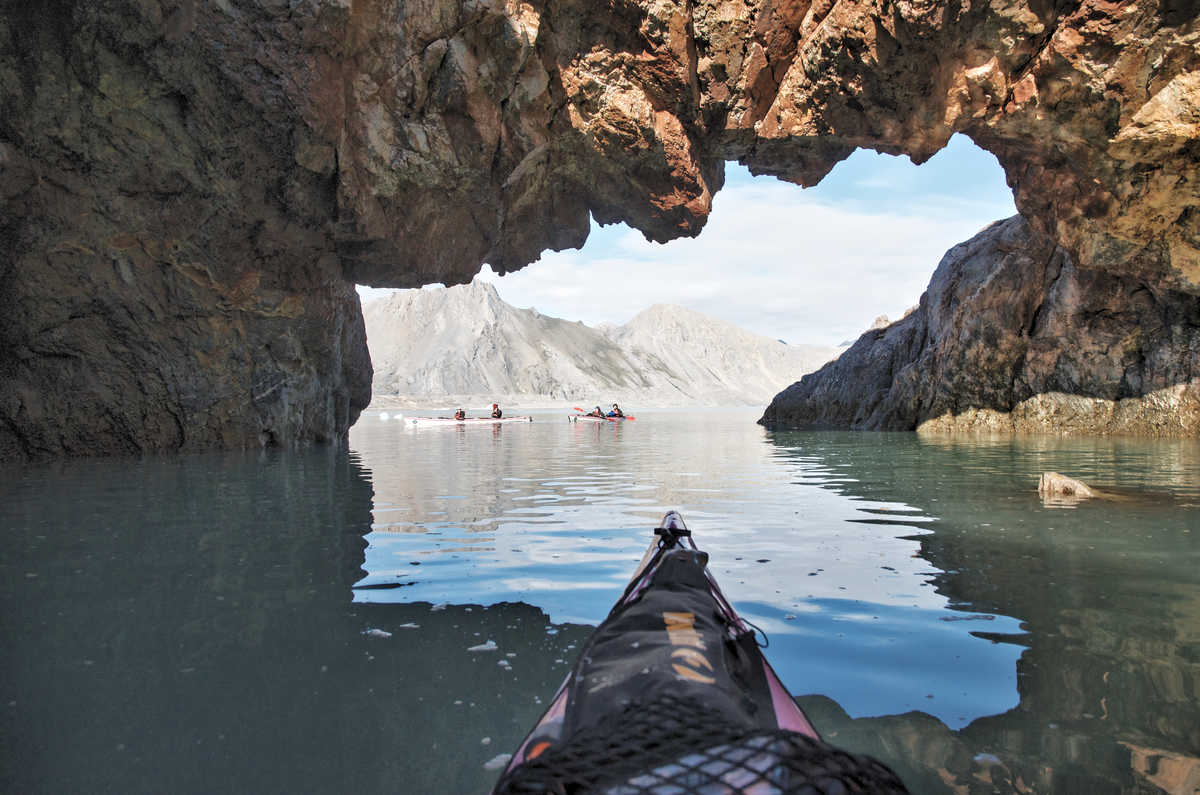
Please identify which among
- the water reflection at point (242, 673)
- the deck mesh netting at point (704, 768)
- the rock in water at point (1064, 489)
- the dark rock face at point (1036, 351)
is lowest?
the water reflection at point (242, 673)

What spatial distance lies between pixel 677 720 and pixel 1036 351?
27317 millimetres

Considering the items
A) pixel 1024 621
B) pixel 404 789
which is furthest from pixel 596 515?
pixel 404 789

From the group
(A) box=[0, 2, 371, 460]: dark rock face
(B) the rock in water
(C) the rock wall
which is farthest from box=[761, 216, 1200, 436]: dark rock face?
(A) box=[0, 2, 371, 460]: dark rock face

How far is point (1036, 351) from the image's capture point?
79.3 ft

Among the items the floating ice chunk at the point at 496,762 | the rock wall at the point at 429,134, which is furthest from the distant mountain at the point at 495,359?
the floating ice chunk at the point at 496,762

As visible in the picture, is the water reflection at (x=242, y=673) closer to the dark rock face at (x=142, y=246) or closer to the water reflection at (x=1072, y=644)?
the water reflection at (x=1072, y=644)

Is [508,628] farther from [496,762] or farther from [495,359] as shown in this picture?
[495,359]

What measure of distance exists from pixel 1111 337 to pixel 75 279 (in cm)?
2948

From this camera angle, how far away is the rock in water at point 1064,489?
880 cm

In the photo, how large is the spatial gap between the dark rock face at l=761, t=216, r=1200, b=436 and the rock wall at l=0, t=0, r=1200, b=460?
434 centimetres

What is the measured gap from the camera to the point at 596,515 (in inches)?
330

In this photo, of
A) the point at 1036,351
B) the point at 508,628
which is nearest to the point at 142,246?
the point at 508,628

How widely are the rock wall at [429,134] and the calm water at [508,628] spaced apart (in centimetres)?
772

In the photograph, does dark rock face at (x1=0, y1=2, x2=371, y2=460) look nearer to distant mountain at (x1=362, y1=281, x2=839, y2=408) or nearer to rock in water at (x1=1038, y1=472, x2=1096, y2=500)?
rock in water at (x1=1038, y1=472, x2=1096, y2=500)
